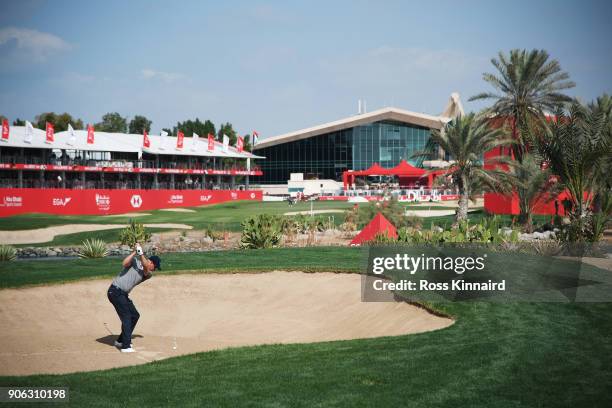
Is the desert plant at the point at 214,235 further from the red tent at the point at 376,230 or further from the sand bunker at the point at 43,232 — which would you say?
the red tent at the point at 376,230

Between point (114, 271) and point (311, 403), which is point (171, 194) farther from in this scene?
point (311, 403)

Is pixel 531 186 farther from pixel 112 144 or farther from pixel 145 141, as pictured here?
pixel 145 141

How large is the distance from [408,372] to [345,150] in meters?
101

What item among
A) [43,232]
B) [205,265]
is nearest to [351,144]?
[43,232]

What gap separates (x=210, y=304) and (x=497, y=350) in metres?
9.19

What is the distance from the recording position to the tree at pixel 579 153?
24.7 meters

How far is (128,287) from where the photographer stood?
44.6 ft

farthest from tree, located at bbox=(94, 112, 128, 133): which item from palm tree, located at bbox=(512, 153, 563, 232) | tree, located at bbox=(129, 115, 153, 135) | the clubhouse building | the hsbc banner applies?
palm tree, located at bbox=(512, 153, 563, 232)

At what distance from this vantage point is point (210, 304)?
18.5 m

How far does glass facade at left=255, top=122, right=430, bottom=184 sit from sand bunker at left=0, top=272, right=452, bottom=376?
89.6 m

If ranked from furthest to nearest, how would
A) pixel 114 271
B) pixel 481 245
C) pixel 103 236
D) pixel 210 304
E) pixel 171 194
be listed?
1. pixel 171 194
2. pixel 103 236
3. pixel 481 245
4. pixel 114 271
5. pixel 210 304

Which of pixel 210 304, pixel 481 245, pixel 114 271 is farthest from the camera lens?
pixel 481 245

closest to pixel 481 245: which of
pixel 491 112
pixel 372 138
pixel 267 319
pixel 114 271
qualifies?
pixel 267 319

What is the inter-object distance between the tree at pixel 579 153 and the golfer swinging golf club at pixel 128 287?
17.1 meters
